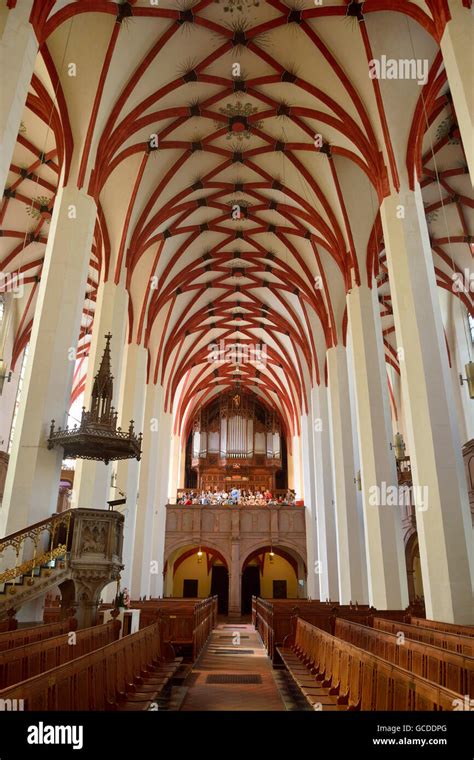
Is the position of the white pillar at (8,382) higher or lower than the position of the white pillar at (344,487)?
higher

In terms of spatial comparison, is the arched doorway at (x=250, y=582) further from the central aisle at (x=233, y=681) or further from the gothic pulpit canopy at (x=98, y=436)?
the gothic pulpit canopy at (x=98, y=436)

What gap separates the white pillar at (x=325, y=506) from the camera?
2095 cm

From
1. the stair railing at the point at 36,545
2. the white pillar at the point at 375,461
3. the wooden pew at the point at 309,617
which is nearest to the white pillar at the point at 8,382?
the stair railing at the point at 36,545

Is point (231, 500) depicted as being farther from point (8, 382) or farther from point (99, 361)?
point (99, 361)

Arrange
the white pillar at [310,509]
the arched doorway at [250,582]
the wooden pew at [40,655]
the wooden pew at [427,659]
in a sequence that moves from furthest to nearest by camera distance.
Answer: the arched doorway at [250,582], the white pillar at [310,509], the wooden pew at [427,659], the wooden pew at [40,655]

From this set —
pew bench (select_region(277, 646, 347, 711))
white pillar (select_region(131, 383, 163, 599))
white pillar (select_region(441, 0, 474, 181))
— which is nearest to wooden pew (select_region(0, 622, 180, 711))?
pew bench (select_region(277, 646, 347, 711))

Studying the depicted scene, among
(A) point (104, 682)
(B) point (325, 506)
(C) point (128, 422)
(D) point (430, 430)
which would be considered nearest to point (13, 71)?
(A) point (104, 682)

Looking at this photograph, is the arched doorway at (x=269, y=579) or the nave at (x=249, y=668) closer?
the nave at (x=249, y=668)

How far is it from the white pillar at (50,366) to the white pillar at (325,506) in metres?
13.3

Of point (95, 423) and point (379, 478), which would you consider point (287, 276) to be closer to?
point (379, 478)

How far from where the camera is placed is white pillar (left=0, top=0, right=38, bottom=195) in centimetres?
768

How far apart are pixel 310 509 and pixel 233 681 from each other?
1778 cm

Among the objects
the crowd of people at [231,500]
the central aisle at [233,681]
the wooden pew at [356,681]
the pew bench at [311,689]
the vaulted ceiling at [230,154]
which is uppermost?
the vaulted ceiling at [230,154]

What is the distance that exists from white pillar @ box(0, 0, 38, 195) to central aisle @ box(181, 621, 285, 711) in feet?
25.7
